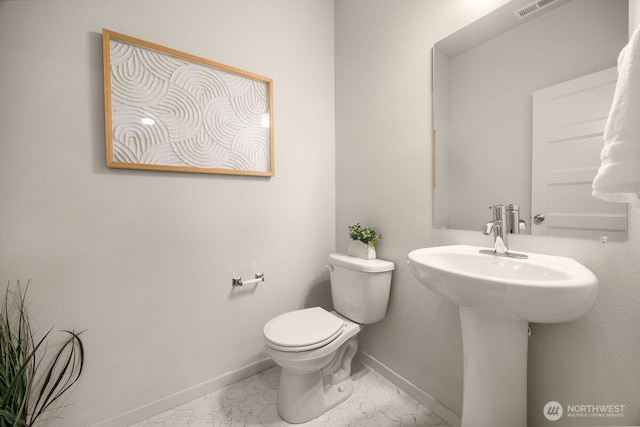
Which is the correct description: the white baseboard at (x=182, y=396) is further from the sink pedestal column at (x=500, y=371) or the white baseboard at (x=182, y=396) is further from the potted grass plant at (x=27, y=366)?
the sink pedestal column at (x=500, y=371)

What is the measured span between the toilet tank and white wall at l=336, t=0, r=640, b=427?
0.08 metres

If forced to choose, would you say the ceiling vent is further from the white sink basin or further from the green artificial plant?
the green artificial plant

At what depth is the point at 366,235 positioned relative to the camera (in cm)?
155

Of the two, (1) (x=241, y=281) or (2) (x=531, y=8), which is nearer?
(2) (x=531, y=8)

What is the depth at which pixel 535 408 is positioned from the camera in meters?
0.98

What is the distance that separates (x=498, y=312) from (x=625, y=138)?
20.0 inches

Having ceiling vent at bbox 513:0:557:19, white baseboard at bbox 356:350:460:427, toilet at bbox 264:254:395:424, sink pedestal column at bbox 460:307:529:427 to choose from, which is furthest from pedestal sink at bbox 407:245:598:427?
ceiling vent at bbox 513:0:557:19

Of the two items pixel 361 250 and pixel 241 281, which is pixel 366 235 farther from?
pixel 241 281

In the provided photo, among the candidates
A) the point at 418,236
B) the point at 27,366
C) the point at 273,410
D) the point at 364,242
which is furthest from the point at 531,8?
the point at 27,366

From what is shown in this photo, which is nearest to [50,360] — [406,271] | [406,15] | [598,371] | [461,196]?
[406,271]

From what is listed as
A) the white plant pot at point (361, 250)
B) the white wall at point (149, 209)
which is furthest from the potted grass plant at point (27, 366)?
the white plant pot at point (361, 250)

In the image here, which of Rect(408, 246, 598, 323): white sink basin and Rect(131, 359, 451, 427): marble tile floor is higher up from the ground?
Rect(408, 246, 598, 323): white sink basin

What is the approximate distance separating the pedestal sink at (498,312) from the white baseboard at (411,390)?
35cm

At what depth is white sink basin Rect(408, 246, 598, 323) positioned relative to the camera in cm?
63
